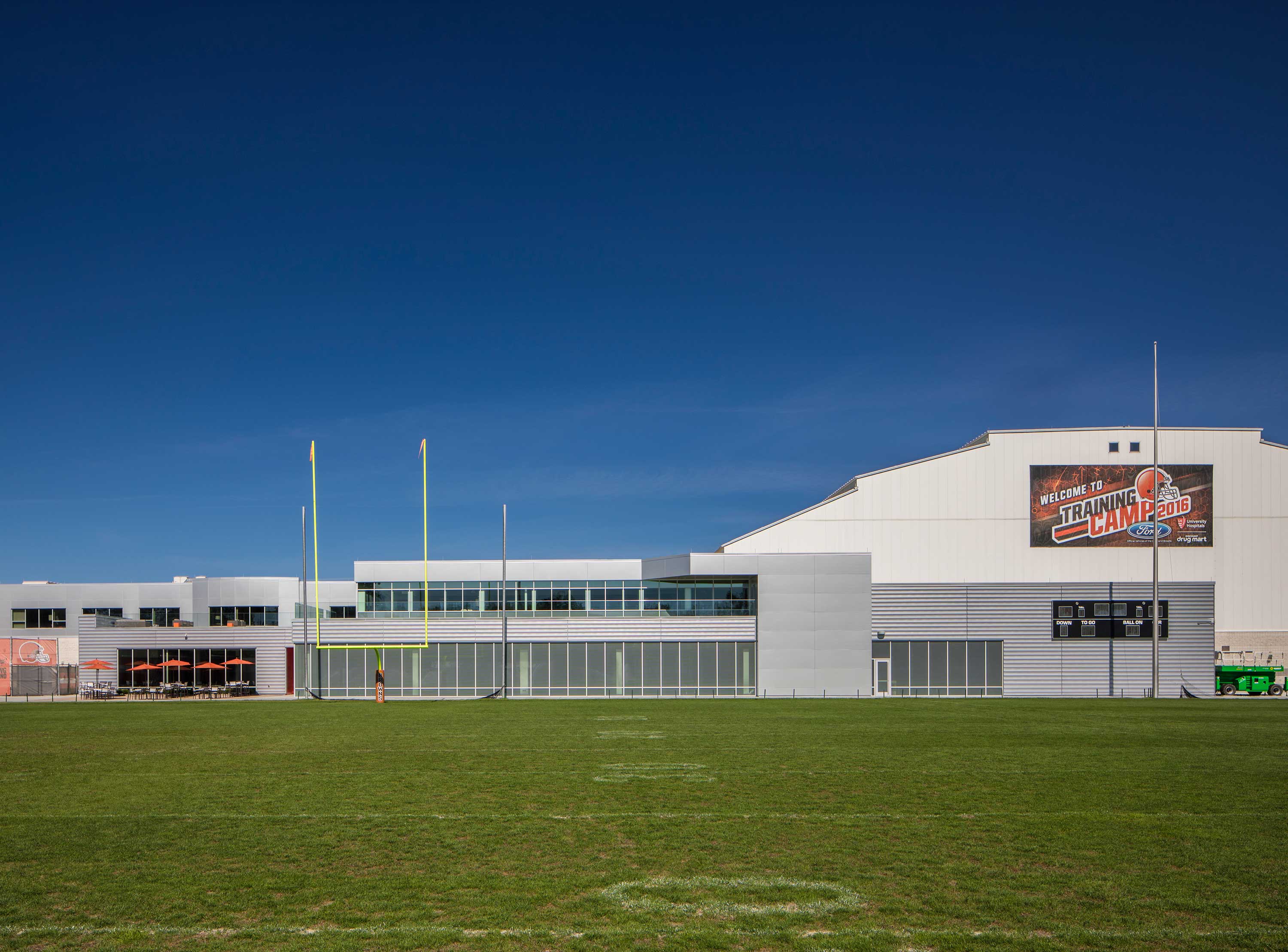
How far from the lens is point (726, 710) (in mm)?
36719

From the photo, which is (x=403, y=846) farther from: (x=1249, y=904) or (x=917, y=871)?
(x=1249, y=904)

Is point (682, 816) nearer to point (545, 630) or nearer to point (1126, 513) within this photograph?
point (545, 630)

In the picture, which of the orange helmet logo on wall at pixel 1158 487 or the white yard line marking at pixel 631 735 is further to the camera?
the orange helmet logo on wall at pixel 1158 487

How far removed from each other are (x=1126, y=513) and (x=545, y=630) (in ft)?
98.1

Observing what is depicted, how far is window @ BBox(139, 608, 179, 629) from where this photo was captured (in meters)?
66.2

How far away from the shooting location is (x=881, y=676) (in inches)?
1911

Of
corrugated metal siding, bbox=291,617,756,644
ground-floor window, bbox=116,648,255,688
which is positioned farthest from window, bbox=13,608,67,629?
corrugated metal siding, bbox=291,617,756,644

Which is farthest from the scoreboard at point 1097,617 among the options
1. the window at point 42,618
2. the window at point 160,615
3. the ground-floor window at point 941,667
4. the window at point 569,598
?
the window at point 42,618

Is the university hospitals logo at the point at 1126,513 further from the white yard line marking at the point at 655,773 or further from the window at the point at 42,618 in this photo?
the window at the point at 42,618

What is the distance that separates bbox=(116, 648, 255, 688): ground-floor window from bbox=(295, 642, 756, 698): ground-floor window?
4467 millimetres

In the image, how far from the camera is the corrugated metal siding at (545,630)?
48.4 meters

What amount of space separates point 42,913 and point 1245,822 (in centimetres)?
1504

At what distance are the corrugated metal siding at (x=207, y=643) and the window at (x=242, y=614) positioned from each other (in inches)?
516

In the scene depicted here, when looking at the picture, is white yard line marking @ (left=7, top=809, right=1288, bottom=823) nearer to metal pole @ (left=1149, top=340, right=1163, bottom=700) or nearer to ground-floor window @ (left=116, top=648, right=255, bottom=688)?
metal pole @ (left=1149, top=340, right=1163, bottom=700)
